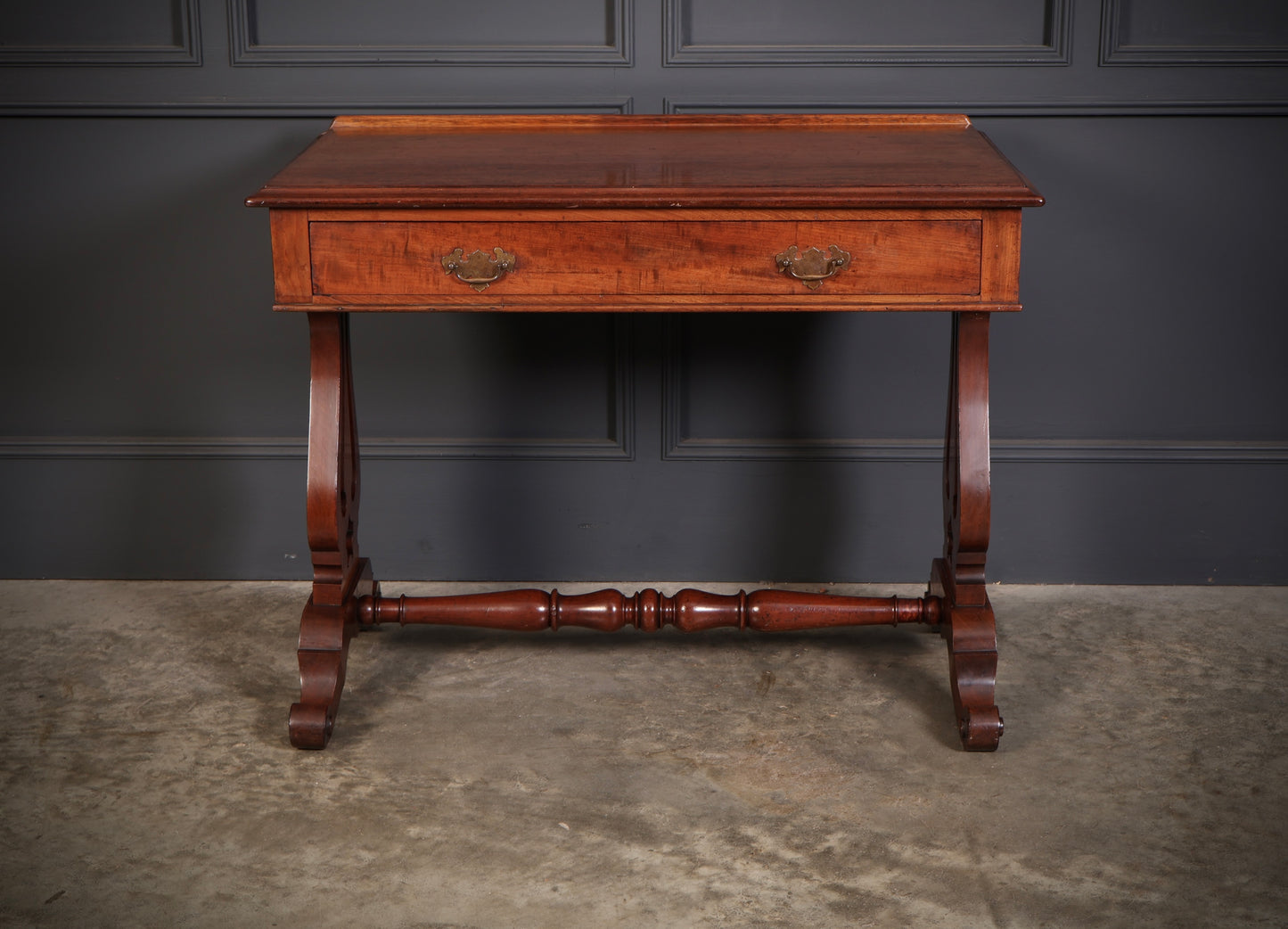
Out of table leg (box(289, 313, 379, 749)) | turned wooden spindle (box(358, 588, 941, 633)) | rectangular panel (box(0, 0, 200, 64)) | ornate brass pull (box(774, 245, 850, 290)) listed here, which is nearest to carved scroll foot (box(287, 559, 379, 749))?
table leg (box(289, 313, 379, 749))

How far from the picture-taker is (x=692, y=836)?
2064mm

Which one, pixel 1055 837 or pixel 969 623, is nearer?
pixel 1055 837

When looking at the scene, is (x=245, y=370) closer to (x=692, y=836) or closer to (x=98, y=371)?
(x=98, y=371)

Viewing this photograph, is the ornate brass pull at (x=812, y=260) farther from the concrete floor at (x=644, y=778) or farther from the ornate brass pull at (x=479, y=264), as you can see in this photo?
the concrete floor at (x=644, y=778)

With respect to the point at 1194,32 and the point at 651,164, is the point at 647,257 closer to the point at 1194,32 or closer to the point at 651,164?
the point at 651,164

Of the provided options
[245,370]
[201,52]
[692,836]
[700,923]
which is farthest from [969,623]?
[201,52]

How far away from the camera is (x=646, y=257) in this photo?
2199 millimetres

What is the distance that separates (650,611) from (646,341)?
76 cm

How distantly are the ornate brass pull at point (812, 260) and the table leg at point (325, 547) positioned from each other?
86 cm

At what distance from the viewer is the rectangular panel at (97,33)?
299 centimetres

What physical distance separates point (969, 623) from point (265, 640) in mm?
1596

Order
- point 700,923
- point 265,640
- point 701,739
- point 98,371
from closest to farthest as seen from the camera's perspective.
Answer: point 700,923 < point 701,739 < point 265,640 < point 98,371

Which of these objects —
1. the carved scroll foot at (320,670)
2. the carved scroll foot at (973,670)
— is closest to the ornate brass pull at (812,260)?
the carved scroll foot at (973,670)

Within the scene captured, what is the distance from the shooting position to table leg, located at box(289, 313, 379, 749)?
2.37 metres
